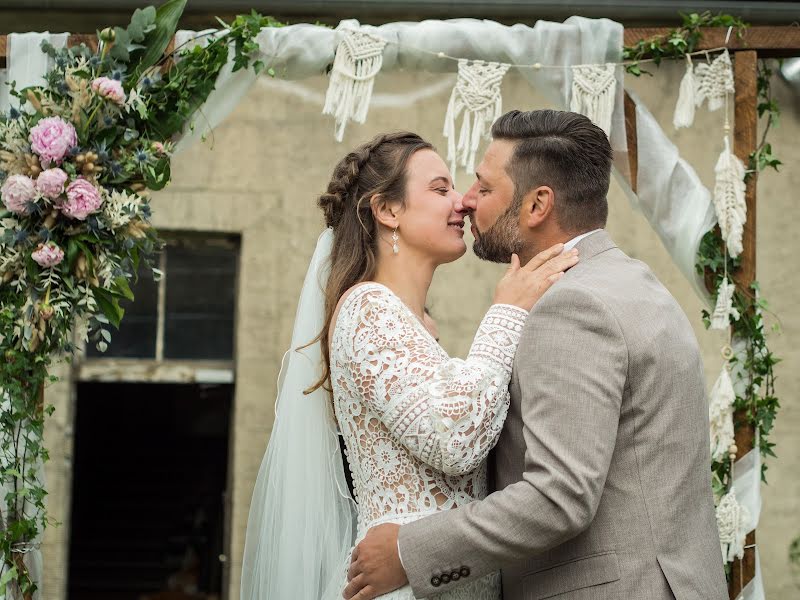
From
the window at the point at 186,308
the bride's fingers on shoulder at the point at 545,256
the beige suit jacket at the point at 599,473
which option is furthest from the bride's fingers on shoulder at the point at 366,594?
the window at the point at 186,308

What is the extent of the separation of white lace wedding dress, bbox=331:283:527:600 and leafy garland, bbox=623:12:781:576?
5.85 ft

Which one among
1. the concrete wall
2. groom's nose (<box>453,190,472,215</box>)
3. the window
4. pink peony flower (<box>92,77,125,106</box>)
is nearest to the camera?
groom's nose (<box>453,190,472,215</box>)

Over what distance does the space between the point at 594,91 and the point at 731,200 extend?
71cm

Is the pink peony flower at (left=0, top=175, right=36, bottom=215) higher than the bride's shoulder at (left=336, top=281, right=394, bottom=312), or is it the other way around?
the pink peony flower at (left=0, top=175, right=36, bottom=215)

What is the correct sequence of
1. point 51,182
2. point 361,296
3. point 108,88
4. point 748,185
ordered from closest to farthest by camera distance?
point 361,296 → point 51,182 → point 108,88 → point 748,185

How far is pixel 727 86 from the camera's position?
4355 millimetres

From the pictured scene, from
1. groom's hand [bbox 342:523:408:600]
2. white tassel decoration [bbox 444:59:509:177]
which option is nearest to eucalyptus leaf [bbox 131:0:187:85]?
white tassel decoration [bbox 444:59:509:177]

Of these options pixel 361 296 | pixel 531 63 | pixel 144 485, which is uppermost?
pixel 531 63

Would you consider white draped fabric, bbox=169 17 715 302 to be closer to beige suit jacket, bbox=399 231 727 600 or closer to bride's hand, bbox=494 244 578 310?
bride's hand, bbox=494 244 578 310

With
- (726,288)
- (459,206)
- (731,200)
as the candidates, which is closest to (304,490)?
(459,206)

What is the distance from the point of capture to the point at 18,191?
151 inches

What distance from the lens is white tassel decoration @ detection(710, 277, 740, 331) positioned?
14.2 ft

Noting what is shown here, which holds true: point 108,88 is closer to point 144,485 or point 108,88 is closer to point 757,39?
point 757,39

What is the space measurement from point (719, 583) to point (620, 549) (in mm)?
306
